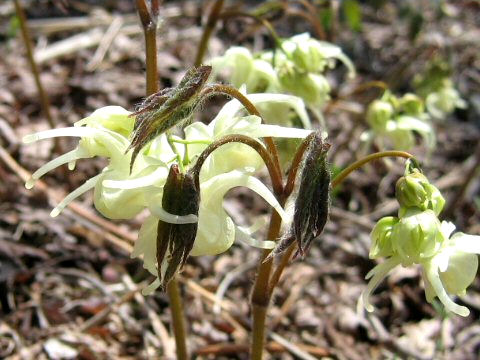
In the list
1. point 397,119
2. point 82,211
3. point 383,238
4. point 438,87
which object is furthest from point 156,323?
point 438,87

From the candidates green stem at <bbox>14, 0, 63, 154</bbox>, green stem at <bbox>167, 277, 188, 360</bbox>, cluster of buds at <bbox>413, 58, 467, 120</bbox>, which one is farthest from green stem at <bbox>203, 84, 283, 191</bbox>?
cluster of buds at <bbox>413, 58, 467, 120</bbox>

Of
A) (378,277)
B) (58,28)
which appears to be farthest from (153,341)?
(58,28)

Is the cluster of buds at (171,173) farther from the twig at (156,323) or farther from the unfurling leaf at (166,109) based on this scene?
the twig at (156,323)

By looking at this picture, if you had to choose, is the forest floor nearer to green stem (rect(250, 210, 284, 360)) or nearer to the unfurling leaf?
green stem (rect(250, 210, 284, 360))

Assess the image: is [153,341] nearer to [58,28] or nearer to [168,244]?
[168,244]

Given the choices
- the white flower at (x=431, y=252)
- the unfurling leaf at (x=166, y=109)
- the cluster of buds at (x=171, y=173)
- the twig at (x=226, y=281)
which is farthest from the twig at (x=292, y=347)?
the unfurling leaf at (x=166, y=109)
